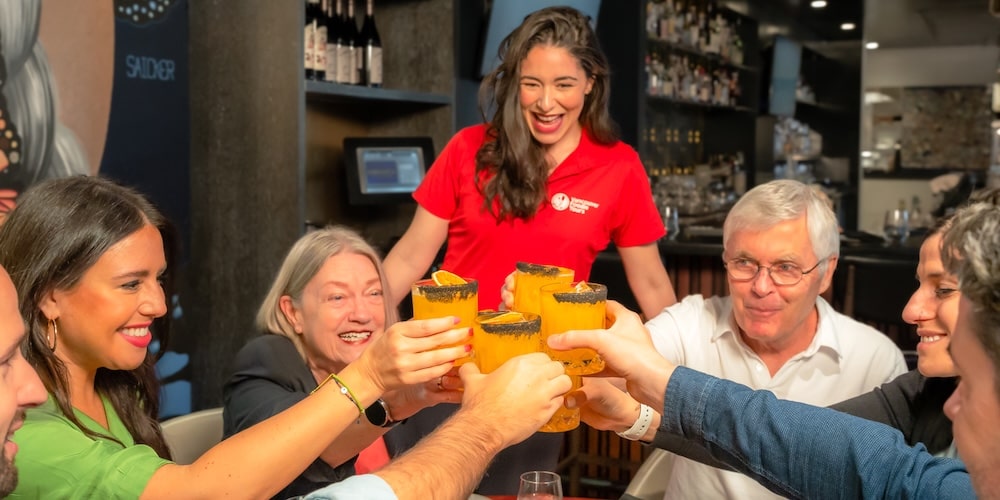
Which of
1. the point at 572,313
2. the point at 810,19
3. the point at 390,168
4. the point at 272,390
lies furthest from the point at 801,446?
the point at 810,19

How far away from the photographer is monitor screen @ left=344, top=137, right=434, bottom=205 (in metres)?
4.43

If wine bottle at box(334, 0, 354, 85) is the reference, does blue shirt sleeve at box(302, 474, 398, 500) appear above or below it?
below

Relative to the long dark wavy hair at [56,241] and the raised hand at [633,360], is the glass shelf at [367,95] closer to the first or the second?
the long dark wavy hair at [56,241]

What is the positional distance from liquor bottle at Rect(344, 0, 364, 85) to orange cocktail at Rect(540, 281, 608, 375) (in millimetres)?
2921

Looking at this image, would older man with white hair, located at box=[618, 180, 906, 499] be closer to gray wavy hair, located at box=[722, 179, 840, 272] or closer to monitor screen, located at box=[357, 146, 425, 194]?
gray wavy hair, located at box=[722, 179, 840, 272]

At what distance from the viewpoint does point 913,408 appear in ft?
6.44

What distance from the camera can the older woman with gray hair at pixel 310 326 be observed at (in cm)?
210

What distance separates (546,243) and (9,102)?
1.75 meters

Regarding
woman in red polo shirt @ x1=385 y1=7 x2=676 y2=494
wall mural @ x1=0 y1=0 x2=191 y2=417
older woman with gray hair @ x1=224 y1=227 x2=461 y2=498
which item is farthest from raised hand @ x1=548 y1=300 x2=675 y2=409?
wall mural @ x1=0 y1=0 x2=191 y2=417

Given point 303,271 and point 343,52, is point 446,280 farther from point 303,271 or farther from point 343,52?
point 343,52

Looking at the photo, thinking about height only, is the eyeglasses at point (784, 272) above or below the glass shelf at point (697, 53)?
below

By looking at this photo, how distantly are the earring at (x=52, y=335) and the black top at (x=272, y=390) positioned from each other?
428 mm

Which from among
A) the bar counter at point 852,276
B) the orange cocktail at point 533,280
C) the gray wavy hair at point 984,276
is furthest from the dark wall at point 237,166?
the gray wavy hair at point 984,276

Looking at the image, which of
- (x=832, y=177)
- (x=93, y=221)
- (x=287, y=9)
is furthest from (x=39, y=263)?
(x=832, y=177)
